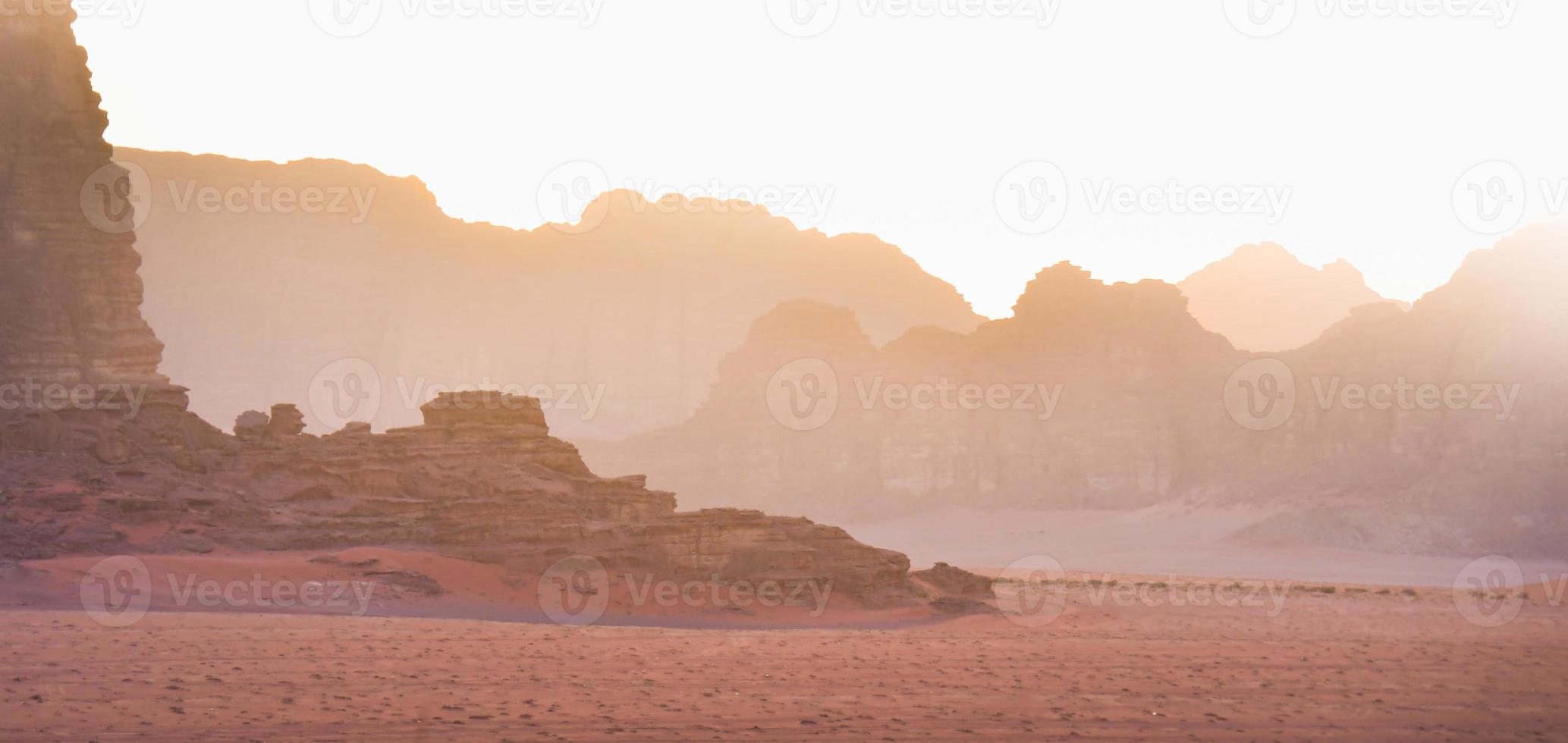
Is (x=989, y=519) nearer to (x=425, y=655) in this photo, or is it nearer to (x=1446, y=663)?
(x=1446, y=663)

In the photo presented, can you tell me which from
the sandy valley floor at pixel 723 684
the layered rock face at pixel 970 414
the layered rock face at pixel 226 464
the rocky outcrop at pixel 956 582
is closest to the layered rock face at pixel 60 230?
the layered rock face at pixel 226 464

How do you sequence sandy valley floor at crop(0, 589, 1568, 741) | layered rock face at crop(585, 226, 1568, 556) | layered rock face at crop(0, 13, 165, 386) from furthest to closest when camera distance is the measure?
1. layered rock face at crop(585, 226, 1568, 556)
2. layered rock face at crop(0, 13, 165, 386)
3. sandy valley floor at crop(0, 589, 1568, 741)

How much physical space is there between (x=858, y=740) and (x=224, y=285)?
115 metres

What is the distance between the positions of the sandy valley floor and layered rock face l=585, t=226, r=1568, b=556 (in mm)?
32213

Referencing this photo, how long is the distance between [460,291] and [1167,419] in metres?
76.2

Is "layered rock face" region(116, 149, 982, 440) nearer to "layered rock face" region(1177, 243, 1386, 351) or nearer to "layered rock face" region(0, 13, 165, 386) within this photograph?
"layered rock face" region(1177, 243, 1386, 351)

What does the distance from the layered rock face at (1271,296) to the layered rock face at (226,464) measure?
12946 centimetres

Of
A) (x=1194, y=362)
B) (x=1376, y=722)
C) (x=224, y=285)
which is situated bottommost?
(x=1376, y=722)

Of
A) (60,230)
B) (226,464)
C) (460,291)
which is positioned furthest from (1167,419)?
(460,291)

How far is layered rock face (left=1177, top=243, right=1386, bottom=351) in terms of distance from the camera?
506 ft

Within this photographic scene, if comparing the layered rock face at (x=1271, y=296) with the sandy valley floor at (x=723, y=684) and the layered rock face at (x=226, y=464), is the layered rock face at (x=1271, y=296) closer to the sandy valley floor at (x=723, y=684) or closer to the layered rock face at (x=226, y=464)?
the layered rock face at (x=226, y=464)

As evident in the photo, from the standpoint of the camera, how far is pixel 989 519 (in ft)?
252

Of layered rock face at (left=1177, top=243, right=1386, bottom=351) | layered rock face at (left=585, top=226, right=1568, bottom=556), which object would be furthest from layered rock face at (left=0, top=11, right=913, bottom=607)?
layered rock face at (left=1177, top=243, right=1386, bottom=351)

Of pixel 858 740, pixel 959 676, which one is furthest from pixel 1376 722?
pixel 858 740
